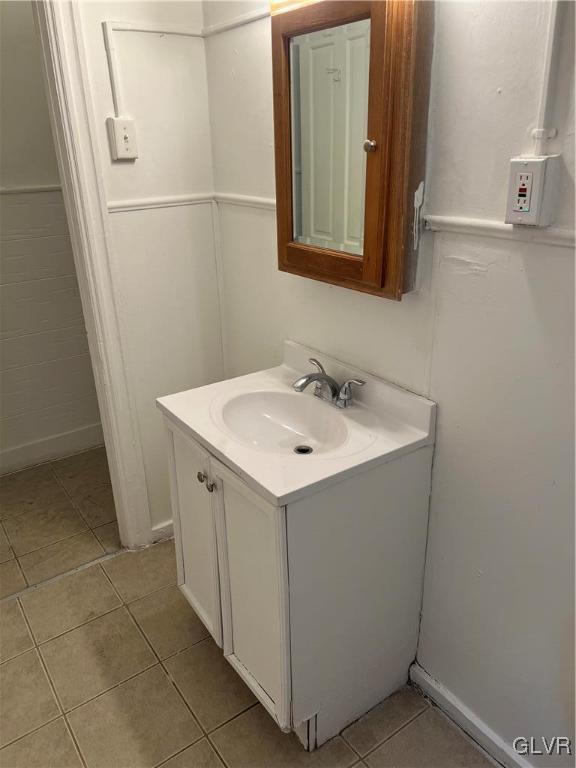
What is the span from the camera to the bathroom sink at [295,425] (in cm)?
125

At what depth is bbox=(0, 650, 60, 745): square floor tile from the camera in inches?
61.5

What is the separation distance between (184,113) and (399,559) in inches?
57.8

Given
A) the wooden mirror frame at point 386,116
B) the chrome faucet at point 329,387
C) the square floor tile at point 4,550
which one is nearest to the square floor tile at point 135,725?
the square floor tile at point 4,550

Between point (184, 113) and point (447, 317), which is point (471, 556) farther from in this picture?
point (184, 113)

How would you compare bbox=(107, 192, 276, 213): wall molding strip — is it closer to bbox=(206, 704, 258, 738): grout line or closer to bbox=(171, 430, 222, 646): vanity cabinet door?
bbox=(171, 430, 222, 646): vanity cabinet door

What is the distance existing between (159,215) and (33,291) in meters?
1.00

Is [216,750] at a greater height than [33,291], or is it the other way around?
[33,291]

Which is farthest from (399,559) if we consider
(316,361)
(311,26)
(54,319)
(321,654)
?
(54,319)

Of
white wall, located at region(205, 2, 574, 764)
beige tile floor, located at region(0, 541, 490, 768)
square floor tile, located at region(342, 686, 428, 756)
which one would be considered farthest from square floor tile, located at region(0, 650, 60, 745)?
white wall, located at region(205, 2, 574, 764)

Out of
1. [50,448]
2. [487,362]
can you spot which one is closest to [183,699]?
[487,362]

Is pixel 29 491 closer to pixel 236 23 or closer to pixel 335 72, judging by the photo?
pixel 236 23

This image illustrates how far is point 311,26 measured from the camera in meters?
1.30

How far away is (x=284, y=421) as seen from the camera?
5.42ft

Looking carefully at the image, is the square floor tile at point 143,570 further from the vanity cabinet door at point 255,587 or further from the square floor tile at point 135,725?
the vanity cabinet door at point 255,587
